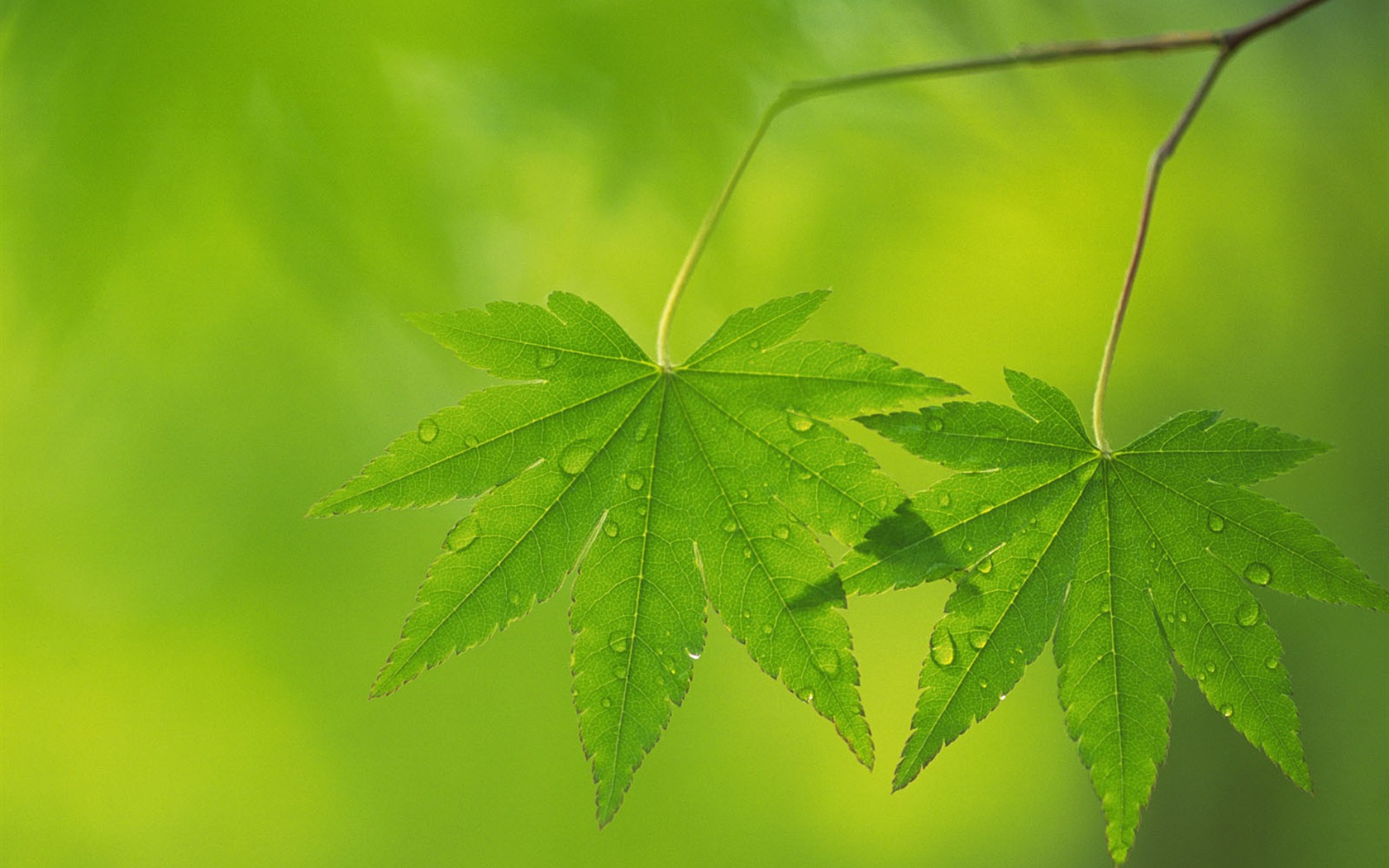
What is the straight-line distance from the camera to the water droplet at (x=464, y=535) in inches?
36.1

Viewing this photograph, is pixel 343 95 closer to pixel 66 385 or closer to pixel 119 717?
pixel 66 385

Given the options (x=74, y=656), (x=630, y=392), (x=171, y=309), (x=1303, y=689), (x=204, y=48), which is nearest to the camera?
(x=630, y=392)

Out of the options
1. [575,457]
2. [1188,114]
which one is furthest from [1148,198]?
[575,457]

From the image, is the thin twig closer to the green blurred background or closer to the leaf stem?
the leaf stem

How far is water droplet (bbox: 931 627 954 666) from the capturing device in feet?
2.99

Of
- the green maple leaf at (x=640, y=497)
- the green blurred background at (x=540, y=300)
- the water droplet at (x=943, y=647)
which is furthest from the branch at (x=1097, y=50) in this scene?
the green blurred background at (x=540, y=300)

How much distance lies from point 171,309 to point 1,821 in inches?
134

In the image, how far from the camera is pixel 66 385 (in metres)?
3.51

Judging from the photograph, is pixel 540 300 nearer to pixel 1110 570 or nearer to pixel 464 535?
pixel 464 535

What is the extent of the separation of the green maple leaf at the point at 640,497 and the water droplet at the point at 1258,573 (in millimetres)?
379

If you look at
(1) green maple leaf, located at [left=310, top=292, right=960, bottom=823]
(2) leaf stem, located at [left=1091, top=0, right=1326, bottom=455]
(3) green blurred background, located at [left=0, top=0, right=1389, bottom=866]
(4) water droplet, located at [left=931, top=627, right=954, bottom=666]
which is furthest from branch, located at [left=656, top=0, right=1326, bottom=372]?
(3) green blurred background, located at [left=0, top=0, right=1389, bottom=866]

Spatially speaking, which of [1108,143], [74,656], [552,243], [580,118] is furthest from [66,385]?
[1108,143]

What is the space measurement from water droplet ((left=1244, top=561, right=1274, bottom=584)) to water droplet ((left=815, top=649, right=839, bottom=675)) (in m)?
0.44

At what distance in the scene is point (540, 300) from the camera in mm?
3389
